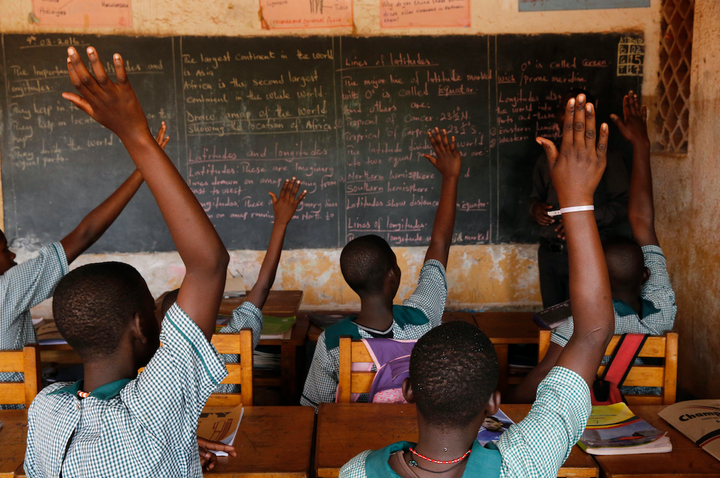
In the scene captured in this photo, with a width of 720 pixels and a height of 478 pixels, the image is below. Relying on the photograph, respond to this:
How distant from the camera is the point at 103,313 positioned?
105 cm

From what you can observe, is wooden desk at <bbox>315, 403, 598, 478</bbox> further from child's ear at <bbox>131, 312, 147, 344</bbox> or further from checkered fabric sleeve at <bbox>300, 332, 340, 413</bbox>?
child's ear at <bbox>131, 312, 147, 344</bbox>

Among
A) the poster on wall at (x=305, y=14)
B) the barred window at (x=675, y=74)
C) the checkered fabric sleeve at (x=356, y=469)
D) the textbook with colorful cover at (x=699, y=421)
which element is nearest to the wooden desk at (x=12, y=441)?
the checkered fabric sleeve at (x=356, y=469)

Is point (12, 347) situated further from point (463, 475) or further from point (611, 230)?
point (611, 230)

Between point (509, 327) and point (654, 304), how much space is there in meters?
0.84

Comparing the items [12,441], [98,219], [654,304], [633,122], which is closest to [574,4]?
[633,122]

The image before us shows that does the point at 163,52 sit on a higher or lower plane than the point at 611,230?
higher

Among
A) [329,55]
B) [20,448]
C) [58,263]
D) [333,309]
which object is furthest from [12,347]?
[329,55]

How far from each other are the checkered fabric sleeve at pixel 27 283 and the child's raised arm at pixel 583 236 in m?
1.53

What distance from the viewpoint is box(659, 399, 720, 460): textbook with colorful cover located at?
142 centimetres

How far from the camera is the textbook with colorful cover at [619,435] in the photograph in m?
1.39

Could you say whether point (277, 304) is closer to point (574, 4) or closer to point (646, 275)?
point (646, 275)

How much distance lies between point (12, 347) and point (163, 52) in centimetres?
260

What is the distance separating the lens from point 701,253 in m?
3.21

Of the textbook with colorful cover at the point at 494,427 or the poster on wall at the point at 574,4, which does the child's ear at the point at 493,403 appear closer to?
the textbook with colorful cover at the point at 494,427
